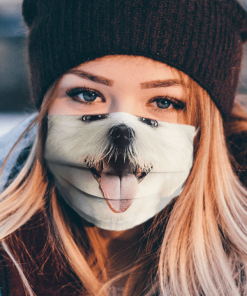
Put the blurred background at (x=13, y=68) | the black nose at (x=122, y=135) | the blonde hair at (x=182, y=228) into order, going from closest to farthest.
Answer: the black nose at (x=122, y=135) → the blonde hair at (x=182, y=228) → the blurred background at (x=13, y=68)

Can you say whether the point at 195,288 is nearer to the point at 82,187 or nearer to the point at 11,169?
the point at 82,187

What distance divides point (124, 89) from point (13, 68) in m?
0.96

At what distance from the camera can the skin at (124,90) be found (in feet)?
2.88

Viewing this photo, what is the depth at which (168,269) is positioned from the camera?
1021 millimetres

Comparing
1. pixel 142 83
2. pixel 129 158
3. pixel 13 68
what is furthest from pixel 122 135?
pixel 13 68

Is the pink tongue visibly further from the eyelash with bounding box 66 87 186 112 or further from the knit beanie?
the knit beanie

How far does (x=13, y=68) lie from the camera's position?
60.9 inches

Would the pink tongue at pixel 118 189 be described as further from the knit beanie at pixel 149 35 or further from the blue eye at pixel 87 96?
the knit beanie at pixel 149 35

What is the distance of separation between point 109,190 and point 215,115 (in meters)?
0.51

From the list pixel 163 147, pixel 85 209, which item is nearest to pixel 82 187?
pixel 85 209

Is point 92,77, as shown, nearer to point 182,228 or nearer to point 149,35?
point 149,35

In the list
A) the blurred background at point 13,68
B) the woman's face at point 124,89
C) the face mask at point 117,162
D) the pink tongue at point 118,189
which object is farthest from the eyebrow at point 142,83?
the blurred background at point 13,68

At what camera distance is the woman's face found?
34.5 inches

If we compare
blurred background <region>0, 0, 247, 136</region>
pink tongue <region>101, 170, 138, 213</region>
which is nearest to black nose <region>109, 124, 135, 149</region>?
pink tongue <region>101, 170, 138, 213</region>
